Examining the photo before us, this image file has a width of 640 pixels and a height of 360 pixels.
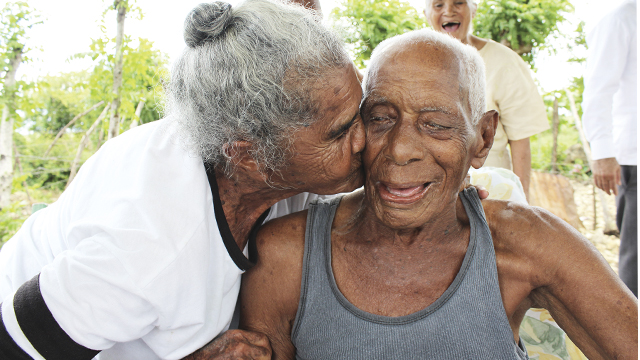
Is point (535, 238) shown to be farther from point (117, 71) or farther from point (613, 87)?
point (117, 71)

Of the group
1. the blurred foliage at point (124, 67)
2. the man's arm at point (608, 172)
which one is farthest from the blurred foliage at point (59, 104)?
the man's arm at point (608, 172)

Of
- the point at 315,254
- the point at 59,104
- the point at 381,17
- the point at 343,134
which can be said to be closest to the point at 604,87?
the point at 343,134

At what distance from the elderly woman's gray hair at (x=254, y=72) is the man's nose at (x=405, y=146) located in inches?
12.1

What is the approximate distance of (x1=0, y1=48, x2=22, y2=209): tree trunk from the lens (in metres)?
3.62

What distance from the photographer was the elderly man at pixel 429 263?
1549 millimetres

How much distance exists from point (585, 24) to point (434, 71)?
6506 millimetres

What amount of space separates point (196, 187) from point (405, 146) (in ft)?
2.47

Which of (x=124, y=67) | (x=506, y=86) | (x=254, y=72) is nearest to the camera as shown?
(x=254, y=72)

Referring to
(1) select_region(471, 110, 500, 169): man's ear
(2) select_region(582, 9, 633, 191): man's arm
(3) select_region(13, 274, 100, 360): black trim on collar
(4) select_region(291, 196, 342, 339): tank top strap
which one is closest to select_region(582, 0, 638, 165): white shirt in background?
(2) select_region(582, 9, 633, 191): man's arm

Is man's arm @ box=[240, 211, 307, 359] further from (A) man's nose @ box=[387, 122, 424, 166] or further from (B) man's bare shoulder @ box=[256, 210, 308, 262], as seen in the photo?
(A) man's nose @ box=[387, 122, 424, 166]

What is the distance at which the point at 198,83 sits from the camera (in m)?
1.53

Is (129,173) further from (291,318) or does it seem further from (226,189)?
(291,318)

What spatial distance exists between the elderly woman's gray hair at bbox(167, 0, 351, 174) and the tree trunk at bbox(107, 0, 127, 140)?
2.33 meters

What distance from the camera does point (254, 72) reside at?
145cm
